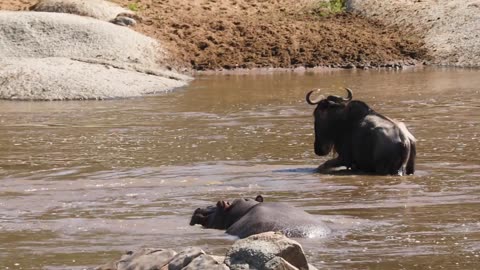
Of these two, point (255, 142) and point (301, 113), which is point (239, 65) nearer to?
point (301, 113)

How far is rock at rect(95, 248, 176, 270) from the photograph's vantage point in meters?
7.59

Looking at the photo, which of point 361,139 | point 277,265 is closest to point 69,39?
point 361,139

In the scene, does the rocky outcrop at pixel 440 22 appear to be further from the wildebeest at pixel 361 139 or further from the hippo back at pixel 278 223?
the hippo back at pixel 278 223

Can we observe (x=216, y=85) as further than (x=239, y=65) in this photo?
No

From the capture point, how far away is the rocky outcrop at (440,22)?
92.0ft

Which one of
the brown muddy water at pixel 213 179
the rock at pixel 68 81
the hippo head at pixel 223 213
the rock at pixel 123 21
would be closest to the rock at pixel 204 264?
the brown muddy water at pixel 213 179

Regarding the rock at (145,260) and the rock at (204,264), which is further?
the rock at (145,260)

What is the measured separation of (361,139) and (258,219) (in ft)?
13.3

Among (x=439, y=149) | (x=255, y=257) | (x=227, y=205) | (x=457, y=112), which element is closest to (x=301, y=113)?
(x=457, y=112)

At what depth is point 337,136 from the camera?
13531 mm

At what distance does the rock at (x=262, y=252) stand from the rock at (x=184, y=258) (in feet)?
0.71

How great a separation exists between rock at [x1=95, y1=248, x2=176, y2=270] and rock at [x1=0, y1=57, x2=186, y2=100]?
1434 centimetres

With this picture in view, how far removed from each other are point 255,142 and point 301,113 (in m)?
3.52

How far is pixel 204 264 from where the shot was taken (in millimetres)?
7078
